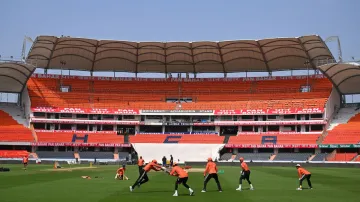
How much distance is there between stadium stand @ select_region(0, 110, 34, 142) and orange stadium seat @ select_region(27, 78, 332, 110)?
20.2ft

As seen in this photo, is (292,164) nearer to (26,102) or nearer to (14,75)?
(14,75)

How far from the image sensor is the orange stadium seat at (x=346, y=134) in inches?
2982

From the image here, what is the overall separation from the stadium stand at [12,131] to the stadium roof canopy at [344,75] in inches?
2159

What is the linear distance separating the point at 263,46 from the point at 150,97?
87.4 feet

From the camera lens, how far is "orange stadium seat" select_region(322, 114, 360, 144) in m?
75.8

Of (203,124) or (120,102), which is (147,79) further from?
(203,124)

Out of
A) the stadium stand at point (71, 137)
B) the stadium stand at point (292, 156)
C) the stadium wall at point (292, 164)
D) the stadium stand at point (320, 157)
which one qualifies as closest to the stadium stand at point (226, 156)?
the stadium stand at point (292, 156)

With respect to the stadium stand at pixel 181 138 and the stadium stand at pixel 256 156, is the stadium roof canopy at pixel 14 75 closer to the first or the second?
the stadium stand at pixel 181 138

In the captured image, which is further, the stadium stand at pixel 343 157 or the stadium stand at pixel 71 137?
the stadium stand at pixel 71 137

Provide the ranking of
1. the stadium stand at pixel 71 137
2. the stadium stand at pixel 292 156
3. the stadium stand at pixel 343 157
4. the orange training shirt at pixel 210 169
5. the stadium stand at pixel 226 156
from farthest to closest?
the stadium stand at pixel 71 137 < the stadium stand at pixel 226 156 < the stadium stand at pixel 292 156 < the stadium stand at pixel 343 157 < the orange training shirt at pixel 210 169

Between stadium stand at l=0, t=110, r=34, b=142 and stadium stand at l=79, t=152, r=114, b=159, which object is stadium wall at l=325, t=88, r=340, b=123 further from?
stadium stand at l=0, t=110, r=34, b=142

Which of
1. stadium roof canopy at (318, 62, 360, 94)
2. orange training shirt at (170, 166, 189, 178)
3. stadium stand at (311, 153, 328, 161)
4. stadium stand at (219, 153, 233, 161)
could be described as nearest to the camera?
orange training shirt at (170, 166, 189, 178)

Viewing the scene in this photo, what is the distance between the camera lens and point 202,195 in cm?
2188

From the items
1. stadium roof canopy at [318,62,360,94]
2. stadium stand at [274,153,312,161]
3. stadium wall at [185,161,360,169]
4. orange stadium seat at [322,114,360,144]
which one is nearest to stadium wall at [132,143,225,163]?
stadium stand at [274,153,312,161]
